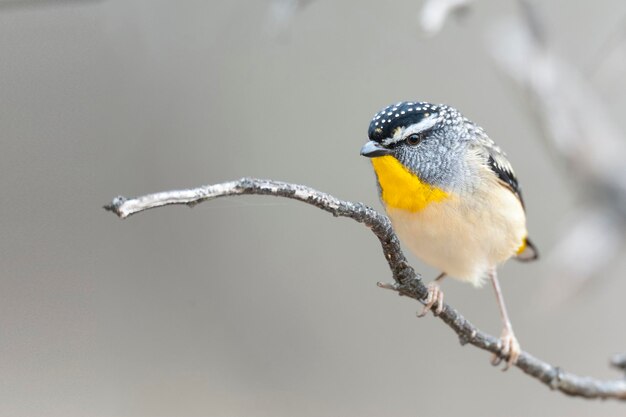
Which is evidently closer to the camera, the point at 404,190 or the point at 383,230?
the point at 383,230

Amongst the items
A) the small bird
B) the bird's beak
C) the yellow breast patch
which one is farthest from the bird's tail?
the bird's beak

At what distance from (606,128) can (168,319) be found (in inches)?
258

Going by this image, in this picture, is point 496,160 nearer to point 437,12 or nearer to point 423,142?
point 423,142

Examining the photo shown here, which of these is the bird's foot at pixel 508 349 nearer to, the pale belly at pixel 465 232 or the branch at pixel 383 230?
the branch at pixel 383 230

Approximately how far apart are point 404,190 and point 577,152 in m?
0.89

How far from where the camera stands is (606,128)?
1976 millimetres

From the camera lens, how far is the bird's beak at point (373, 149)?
224 centimetres

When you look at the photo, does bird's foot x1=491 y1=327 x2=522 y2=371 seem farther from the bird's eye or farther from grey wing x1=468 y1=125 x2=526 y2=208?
the bird's eye

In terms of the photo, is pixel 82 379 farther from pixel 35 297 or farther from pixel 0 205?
pixel 0 205

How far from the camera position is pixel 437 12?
6.14ft

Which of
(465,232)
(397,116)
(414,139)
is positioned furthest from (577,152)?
(465,232)

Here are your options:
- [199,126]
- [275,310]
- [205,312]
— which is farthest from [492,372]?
[199,126]

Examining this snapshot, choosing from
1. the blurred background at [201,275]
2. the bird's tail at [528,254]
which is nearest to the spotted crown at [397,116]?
the bird's tail at [528,254]

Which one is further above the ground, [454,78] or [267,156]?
[267,156]
